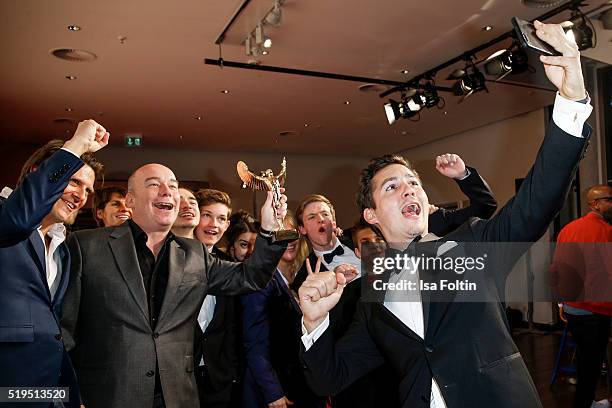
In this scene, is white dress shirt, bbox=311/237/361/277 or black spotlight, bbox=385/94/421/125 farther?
black spotlight, bbox=385/94/421/125

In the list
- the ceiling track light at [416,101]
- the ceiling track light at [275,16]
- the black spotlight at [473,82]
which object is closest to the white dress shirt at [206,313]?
the ceiling track light at [275,16]

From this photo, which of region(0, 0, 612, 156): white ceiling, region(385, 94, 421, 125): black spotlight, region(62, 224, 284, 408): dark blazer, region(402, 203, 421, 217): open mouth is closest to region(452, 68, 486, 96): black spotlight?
region(0, 0, 612, 156): white ceiling

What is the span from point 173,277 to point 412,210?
1.07 meters

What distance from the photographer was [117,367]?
6.59 ft

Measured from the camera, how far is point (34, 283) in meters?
1.79

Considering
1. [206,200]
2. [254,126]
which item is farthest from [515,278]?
[206,200]

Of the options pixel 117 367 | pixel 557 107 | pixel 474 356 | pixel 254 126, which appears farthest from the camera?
pixel 254 126

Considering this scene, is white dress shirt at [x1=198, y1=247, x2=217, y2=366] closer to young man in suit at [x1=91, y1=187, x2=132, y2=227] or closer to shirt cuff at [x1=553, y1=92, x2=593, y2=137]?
young man in suit at [x1=91, y1=187, x2=132, y2=227]

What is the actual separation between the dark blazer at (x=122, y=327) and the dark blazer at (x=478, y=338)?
0.70 metres

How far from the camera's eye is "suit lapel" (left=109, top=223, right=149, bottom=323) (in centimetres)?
211

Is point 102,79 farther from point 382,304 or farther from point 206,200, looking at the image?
point 382,304

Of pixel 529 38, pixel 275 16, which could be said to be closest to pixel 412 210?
pixel 529 38

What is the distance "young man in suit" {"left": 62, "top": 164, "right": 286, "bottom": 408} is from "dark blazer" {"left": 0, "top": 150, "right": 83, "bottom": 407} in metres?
0.19

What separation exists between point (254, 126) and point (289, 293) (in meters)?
6.77
